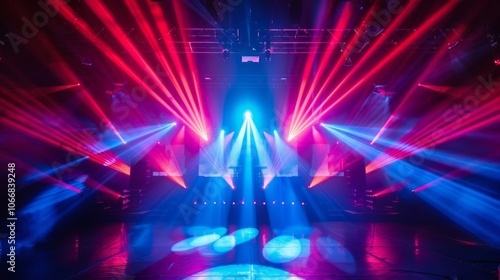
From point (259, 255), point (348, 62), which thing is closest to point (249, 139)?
point (348, 62)

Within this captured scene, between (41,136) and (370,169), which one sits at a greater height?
(41,136)

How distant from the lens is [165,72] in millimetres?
10164

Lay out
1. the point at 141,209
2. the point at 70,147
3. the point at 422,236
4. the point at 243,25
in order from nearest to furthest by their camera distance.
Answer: the point at 243,25 → the point at 422,236 → the point at 70,147 → the point at 141,209

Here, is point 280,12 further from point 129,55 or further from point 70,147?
point 70,147

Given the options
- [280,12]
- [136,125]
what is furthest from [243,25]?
[136,125]

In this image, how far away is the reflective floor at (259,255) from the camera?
4641 millimetres

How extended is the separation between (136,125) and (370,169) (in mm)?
11068
